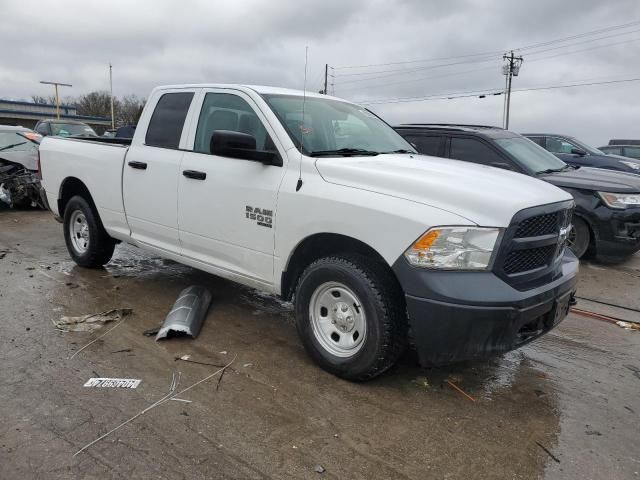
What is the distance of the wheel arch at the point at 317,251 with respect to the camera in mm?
3492

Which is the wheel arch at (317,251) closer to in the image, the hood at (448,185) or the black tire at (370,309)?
the black tire at (370,309)

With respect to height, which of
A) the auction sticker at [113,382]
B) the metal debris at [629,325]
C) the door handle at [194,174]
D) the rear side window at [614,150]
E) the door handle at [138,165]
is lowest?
the metal debris at [629,325]

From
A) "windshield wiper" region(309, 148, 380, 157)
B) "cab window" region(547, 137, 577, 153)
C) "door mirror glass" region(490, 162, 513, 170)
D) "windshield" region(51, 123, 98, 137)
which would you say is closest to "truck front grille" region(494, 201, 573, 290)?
"windshield wiper" region(309, 148, 380, 157)

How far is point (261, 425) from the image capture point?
10.2ft

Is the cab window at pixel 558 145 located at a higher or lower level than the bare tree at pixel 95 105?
lower

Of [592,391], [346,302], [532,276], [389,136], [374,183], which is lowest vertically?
[592,391]

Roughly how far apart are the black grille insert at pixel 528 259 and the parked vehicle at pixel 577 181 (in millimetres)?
3948

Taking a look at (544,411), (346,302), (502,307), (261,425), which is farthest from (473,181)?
(261,425)

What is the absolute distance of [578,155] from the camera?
11008mm

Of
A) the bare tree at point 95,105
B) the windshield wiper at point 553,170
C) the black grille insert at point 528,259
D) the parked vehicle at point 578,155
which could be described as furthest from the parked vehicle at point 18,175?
the bare tree at point 95,105

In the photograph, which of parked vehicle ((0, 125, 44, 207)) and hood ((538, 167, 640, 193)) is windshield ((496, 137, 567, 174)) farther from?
parked vehicle ((0, 125, 44, 207))

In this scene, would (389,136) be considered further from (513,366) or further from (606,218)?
(606,218)

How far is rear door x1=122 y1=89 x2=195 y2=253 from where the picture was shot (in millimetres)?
4743

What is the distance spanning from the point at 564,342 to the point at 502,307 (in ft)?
6.61
